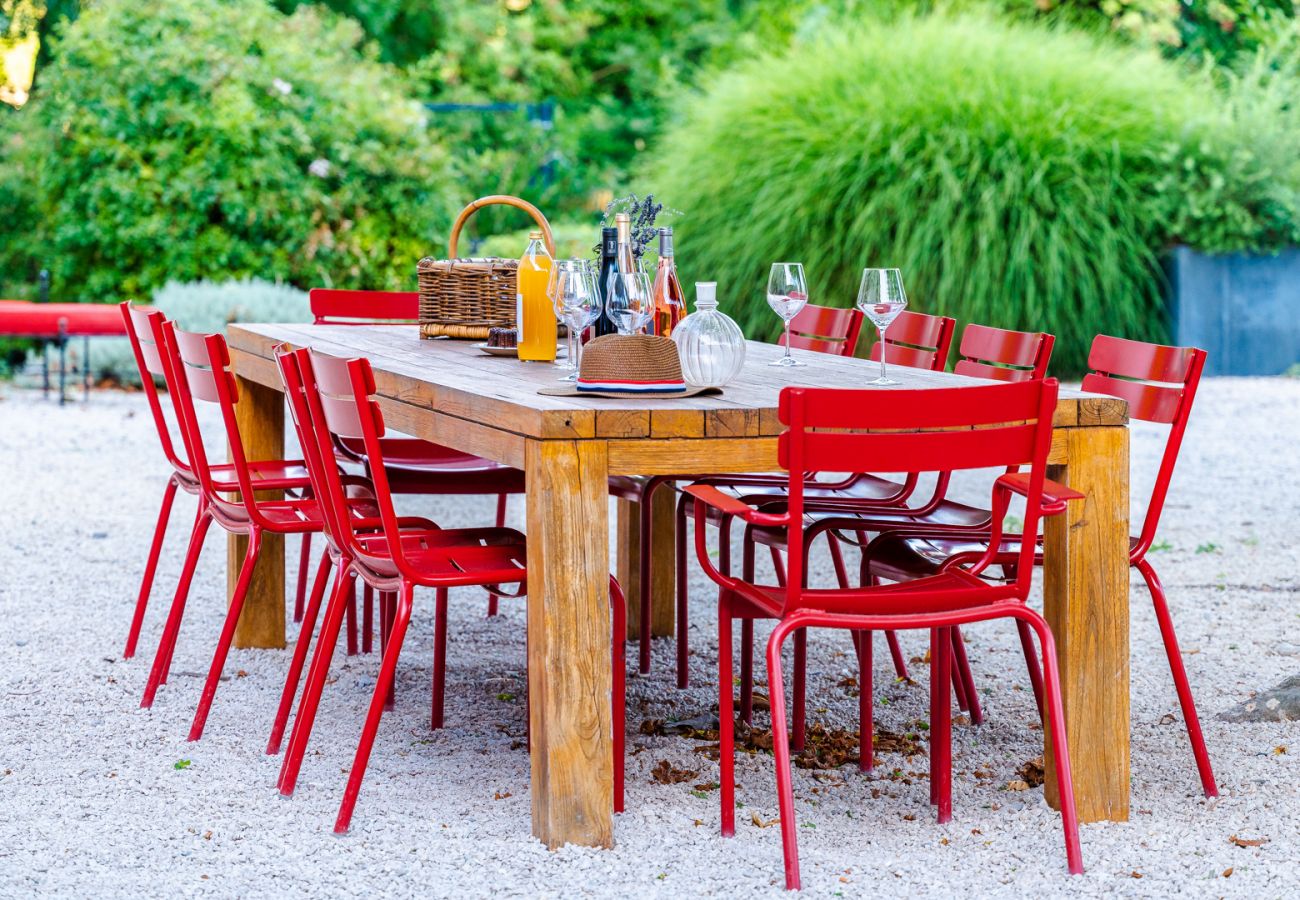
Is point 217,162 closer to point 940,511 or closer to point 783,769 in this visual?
point 940,511

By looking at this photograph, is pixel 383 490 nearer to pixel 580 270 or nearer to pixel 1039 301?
pixel 580 270

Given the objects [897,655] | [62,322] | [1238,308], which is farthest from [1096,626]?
[1238,308]

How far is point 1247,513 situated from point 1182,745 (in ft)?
10.2

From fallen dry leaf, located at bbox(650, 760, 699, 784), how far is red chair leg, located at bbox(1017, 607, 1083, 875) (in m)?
0.79

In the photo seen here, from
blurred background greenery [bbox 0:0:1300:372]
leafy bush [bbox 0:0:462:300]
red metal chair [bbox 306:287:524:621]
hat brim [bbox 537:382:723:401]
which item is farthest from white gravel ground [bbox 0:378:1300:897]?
leafy bush [bbox 0:0:462:300]

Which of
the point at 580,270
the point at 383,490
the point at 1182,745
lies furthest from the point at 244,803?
the point at 1182,745

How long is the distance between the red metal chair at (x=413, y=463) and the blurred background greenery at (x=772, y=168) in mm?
4812

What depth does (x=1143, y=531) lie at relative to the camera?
3.21 m

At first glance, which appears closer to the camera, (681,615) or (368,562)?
(368,562)

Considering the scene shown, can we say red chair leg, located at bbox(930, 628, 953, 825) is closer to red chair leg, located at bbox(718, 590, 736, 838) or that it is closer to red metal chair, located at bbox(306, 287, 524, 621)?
red chair leg, located at bbox(718, 590, 736, 838)

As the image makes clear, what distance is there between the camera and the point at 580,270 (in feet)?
11.1

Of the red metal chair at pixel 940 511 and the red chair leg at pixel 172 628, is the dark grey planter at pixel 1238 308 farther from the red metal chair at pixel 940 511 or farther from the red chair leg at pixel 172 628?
the red chair leg at pixel 172 628

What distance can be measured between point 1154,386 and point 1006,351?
686 millimetres

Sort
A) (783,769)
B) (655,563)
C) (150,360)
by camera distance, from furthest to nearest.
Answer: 1. (655,563)
2. (150,360)
3. (783,769)
